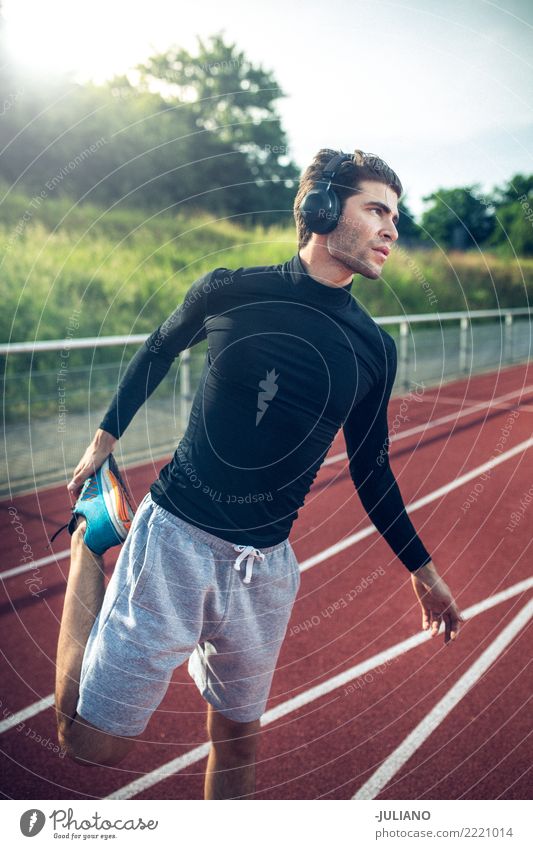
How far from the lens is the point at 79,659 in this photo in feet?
7.10

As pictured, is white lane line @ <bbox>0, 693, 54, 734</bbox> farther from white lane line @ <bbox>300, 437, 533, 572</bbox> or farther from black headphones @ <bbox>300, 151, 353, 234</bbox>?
black headphones @ <bbox>300, 151, 353, 234</bbox>

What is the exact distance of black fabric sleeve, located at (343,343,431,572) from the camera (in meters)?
2.11

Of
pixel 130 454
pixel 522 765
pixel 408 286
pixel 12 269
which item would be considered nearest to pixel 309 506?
pixel 130 454

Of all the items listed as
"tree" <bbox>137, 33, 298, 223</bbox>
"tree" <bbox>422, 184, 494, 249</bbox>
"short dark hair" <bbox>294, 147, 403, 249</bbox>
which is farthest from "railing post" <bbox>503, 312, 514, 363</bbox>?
"short dark hair" <bbox>294, 147, 403, 249</bbox>

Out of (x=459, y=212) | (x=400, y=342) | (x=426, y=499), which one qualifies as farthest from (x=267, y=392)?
(x=400, y=342)

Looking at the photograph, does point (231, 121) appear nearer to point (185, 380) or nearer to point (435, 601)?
point (185, 380)

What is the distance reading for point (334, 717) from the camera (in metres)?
3.19

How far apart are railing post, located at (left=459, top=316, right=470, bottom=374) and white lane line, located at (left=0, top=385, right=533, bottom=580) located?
1146 mm

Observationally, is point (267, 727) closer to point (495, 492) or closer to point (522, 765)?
point (522, 765)

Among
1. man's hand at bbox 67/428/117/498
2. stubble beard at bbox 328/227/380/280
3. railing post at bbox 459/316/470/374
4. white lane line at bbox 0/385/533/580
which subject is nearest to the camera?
stubble beard at bbox 328/227/380/280

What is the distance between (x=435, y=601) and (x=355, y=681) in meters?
1.47

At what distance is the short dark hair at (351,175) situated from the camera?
1950 mm

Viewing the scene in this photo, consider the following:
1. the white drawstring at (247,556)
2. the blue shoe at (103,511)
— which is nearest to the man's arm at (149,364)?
the blue shoe at (103,511)

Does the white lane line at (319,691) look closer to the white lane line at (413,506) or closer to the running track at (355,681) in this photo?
the running track at (355,681)
